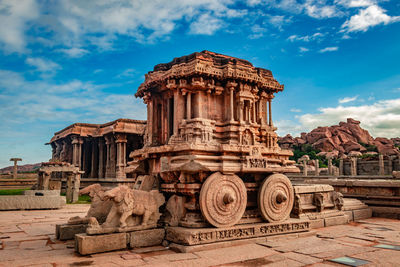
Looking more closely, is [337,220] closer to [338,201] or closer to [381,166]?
[338,201]

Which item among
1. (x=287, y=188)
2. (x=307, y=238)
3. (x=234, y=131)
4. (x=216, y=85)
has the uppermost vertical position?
(x=216, y=85)

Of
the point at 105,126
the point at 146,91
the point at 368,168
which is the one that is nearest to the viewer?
the point at 146,91

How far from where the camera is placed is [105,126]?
2909 centimetres

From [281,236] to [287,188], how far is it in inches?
47.5

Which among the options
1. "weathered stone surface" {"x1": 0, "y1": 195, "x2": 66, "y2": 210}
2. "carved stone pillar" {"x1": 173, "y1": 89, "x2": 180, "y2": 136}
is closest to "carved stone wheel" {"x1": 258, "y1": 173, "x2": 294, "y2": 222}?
"carved stone pillar" {"x1": 173, "y1": 89, "x2": 180, "y2": 136}

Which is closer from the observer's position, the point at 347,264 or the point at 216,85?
the point at 347,264

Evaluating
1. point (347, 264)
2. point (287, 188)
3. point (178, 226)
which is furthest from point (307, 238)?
point (178, 226)

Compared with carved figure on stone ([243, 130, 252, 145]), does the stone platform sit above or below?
below

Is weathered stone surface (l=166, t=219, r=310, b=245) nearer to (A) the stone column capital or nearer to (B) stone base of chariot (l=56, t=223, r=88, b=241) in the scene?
(B) stone base of chariot (l=56, t=223, r=88, b=241)

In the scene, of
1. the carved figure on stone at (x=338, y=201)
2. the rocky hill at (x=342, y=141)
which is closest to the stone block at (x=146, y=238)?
the carved figure on stone at (x=338, y=201)

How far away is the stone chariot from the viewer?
6.69 meters

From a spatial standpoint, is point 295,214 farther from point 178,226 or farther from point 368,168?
point 368,168

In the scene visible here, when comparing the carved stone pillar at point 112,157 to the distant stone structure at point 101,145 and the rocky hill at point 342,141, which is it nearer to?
the distant stone structure at point 101,145

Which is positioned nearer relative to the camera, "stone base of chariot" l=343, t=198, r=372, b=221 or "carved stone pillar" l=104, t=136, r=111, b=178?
"stone base of chariot" l=343, t=198, r=372, b=221
